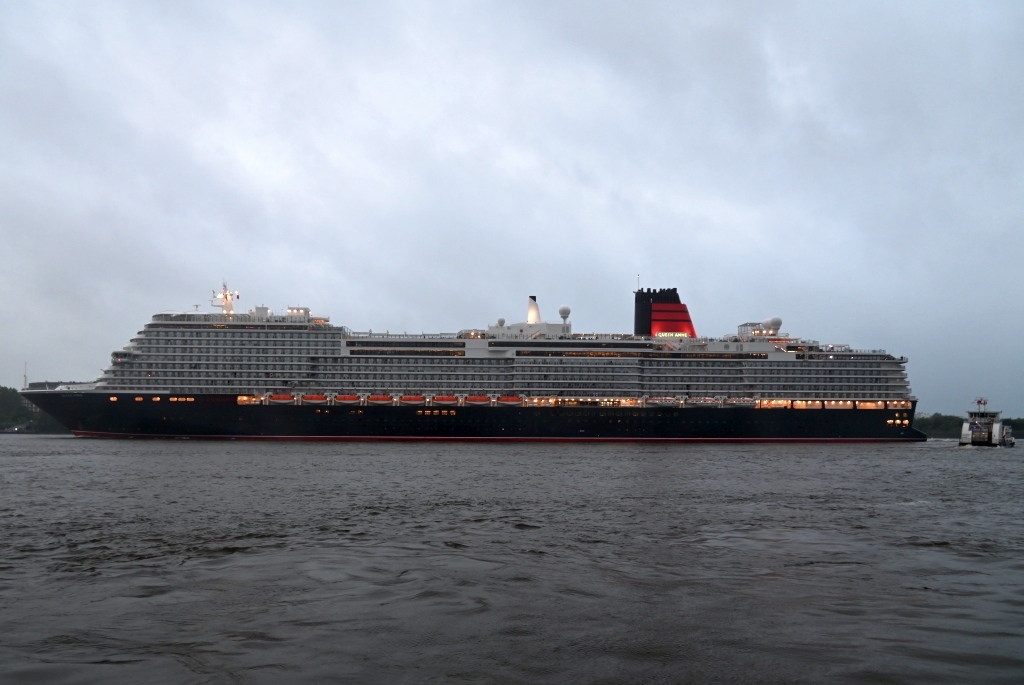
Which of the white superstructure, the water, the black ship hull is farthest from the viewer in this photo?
the white superstructure

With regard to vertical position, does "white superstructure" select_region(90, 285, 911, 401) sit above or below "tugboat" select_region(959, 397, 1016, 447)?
above

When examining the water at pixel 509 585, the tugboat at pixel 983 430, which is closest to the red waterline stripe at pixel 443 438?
the tugboat at pixel 983 430

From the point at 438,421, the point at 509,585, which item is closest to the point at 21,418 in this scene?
the point at 438,421

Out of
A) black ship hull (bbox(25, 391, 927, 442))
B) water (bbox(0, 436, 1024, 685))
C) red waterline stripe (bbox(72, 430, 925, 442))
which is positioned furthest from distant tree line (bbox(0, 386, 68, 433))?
water (bbox(0, 436, 1024, 685))

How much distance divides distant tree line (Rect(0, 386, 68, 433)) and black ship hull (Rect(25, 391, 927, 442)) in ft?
217

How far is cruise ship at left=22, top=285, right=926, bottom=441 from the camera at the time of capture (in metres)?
77.6

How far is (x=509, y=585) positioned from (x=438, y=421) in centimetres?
6410

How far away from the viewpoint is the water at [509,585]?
10.3 m

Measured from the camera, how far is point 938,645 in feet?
35.9

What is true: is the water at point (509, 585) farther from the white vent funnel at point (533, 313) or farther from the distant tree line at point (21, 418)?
the distant tree line at point (21, 418)

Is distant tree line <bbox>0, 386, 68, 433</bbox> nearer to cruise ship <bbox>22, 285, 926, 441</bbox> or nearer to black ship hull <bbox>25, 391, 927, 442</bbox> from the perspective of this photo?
cruise ship <bbox>22, 285, 926, 441</bbox>

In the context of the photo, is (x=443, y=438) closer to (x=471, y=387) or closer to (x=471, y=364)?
(x=471, y=387)

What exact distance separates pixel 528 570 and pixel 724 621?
5.31 meters

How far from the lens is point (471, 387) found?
82938mm
